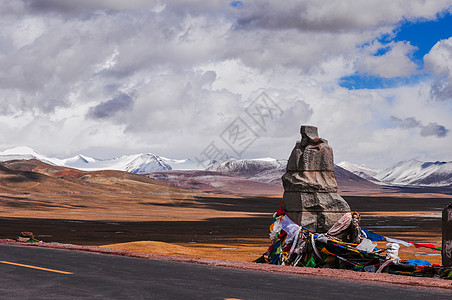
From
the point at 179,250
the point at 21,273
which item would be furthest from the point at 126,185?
the point at 21,273

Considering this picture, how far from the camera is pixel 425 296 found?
11500 millimetres

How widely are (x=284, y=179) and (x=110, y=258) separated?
7717 mm

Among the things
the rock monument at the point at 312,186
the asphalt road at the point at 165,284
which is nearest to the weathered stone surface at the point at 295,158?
the rock monument at the point at 312,186

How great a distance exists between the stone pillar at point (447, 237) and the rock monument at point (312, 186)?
602cm

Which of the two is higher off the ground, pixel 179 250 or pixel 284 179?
pixel 284 179

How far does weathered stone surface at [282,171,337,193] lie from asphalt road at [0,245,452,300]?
686 centimetres

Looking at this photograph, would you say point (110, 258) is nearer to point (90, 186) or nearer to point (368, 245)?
point (368, 245)

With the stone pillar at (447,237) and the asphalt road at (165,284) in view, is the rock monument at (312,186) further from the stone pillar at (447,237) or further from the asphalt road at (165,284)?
the asphalt road at (165,284)

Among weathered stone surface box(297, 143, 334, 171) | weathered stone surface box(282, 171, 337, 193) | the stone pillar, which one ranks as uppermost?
weathered stone surface box(297, 143, 334, 171)

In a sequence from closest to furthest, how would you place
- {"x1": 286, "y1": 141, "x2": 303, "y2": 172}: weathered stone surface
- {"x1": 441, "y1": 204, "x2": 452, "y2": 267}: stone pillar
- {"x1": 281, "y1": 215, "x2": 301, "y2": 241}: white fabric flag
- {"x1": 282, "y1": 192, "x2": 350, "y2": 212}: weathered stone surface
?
{"x1": 441, "y1": 204, "x2": 452, "y2": 267}: stone pillar < {"x1": 281, "y1": 215, "x2": 301, "y2": 241}: white fabric flag < {"x1": 282, "y1": 192, "x2": 350, "y2": 212}: weathered stone surface < {"x1": 286, "y1": 141, "x2": 303, "y2": 172}: weathered stone surface

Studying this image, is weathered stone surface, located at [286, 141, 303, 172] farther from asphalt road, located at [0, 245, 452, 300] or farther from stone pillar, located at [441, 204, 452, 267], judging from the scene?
asphalt road, located at [0, 245, 452, 300]

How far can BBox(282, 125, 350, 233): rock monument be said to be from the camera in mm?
22297

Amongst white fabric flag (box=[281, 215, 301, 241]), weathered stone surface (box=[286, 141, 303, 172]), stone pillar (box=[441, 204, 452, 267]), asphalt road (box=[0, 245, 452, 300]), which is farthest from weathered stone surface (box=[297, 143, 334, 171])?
asphalt road (box=[0, 245, 452, 300])

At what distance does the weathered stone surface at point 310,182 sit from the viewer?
22.4m
